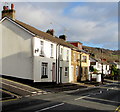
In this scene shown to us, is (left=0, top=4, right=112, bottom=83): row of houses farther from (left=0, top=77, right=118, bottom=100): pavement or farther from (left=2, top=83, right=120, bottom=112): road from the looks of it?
(left=2, top=83, right=120, bottom=112): road

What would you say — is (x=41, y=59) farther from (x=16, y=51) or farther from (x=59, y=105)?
(x=59, y=105)

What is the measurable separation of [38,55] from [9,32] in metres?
5.41

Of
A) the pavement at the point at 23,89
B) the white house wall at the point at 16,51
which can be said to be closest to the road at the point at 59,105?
the pavement at the point at 23,89

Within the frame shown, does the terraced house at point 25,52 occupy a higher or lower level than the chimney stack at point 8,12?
lower

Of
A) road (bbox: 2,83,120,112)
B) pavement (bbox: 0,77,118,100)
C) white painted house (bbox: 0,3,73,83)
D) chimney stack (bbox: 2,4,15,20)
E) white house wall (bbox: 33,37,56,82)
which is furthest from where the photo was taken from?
chimney stack (bbox: 2,4,15,20)

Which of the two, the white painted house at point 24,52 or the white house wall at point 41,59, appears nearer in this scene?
the white painted house at point 24,52

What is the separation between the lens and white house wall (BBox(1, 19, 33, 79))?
76.7ft

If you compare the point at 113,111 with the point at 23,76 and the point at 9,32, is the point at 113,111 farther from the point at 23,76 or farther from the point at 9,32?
the point at 9,32

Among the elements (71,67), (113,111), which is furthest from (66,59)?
(113,111)

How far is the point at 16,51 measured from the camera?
79.3 ft

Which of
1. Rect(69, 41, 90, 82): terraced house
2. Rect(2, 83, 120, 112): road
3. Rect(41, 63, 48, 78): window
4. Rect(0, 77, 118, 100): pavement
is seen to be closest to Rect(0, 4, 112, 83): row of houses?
Rect(41, 63, 48, 78): window

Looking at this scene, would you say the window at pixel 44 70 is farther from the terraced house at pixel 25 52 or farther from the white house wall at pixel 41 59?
the white house wall at pixel 41 59

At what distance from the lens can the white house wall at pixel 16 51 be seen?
2339 cm

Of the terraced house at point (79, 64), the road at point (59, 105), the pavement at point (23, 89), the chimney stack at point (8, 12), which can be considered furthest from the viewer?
the terraced house at point (79, 64)
